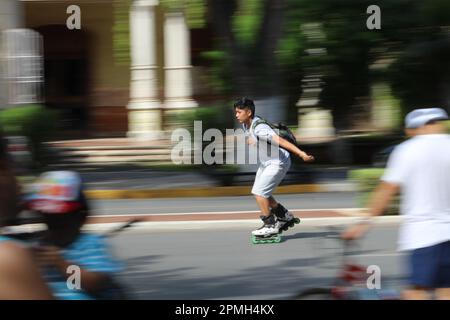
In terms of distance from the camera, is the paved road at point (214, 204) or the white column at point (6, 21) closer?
the paved road at point (214, 204)

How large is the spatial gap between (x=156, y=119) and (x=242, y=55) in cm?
875

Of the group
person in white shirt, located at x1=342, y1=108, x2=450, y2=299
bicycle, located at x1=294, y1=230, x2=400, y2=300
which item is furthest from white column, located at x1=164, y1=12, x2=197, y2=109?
bicycle, located at x1=294, y1=230, x2=400, y2=300

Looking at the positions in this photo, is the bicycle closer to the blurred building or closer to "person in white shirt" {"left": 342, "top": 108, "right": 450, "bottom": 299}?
"person in white shirt" {"left": 342, "top": 108, "right": 450, "bottom": 299}

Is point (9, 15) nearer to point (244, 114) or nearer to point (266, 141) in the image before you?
point (244, 114)

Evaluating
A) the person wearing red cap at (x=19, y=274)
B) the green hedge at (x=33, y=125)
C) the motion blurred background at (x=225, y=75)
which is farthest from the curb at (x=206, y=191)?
the person wearing red cap at (x=19, y=274)

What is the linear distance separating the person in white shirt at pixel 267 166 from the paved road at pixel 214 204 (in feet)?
10.0

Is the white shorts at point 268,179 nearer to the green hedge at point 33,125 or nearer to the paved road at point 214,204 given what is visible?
the paved road at point 214,204

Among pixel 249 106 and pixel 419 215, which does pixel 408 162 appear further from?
pixel 249 106

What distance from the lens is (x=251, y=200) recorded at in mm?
14023

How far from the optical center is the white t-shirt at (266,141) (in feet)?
31.3

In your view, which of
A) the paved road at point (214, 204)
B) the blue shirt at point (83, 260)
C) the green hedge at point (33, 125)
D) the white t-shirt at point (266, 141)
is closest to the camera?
the blue shirt at point (83, 260)

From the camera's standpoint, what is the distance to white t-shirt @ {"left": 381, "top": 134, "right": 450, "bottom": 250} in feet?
16.1
